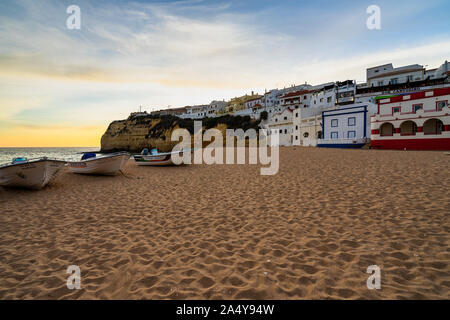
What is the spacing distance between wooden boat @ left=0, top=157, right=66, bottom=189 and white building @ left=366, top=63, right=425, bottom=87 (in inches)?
2328

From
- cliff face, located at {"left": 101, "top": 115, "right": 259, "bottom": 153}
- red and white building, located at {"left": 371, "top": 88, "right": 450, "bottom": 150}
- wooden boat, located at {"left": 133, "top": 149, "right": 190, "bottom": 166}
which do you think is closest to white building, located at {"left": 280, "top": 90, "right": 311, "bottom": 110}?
cliff face, located at {"left": 101, "top": 115, "right": 259, "bottom": 153}

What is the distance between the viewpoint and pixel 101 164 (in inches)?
501

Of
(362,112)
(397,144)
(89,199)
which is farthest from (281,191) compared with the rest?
(362,112)

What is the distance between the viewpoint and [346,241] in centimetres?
409

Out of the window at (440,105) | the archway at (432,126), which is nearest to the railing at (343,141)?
the archway at (432,126)

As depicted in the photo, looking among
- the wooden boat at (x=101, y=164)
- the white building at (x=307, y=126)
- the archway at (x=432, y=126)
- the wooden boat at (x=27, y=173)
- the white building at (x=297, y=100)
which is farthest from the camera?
the white building at (x=297, y=100)

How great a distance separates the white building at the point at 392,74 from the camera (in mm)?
44056

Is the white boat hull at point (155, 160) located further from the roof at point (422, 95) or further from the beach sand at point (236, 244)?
the roof at point (422, 95)

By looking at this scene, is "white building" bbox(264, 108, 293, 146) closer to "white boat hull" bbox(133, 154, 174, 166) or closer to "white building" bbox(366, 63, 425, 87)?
"white building" bbox(366, 63, 425, 87)

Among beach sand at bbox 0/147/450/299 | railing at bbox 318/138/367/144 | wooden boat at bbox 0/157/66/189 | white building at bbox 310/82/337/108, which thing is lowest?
beach sand at bbox 0/147/450/299

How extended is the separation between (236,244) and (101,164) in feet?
38.7

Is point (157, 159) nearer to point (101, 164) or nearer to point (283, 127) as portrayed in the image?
point (101, 164)

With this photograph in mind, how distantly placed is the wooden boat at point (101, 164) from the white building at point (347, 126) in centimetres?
2970

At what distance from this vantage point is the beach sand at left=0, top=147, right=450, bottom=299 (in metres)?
2.95
